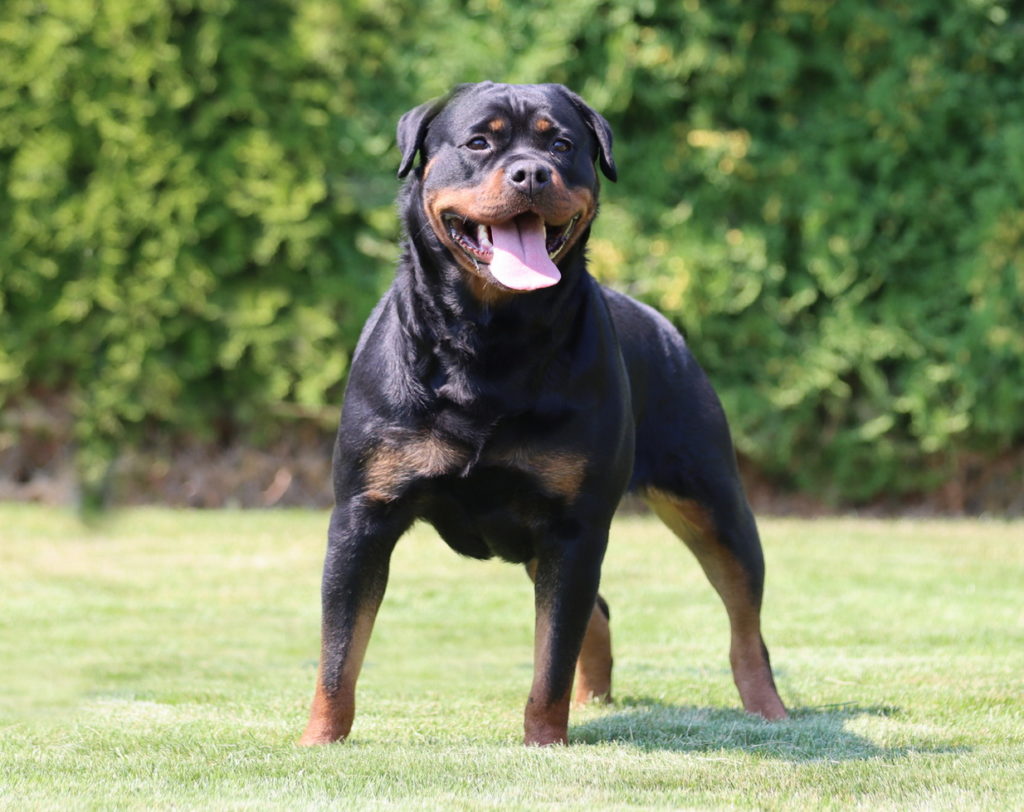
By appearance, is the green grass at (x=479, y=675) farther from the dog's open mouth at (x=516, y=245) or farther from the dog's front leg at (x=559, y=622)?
the dog's open mouth at (x=516, y=245)

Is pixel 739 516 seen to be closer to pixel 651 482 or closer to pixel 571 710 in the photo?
pixel 651 482

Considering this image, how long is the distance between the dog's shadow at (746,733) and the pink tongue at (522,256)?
50.8 inches

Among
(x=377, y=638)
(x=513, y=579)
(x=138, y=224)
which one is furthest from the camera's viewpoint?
(x=138, y=224)

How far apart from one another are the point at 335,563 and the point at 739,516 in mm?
1451

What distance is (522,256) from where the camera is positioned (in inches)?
158

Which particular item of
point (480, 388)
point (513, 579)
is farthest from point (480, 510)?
point (513, 579)

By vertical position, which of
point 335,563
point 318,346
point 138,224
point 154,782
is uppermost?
point 138,224

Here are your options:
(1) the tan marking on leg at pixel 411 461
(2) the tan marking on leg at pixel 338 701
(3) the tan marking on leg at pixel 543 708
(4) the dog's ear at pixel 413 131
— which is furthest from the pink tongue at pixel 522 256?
(2) the tan marking on leg at pixel 338 701

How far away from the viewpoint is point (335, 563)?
410 cm

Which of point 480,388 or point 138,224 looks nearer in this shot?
point 480,388

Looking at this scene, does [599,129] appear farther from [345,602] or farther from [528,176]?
[345,602]

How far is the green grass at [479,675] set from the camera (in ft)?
11.7

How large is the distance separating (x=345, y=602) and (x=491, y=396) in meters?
0.68

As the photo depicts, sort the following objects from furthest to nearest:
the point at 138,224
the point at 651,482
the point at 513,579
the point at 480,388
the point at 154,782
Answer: the point at 138,224 < the point at 513,579 < the point at 651,482 < the point at 480,388 < the point at 154,782
